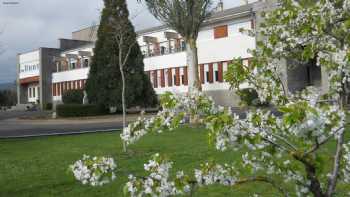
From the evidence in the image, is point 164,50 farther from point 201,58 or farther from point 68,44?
point 68,44

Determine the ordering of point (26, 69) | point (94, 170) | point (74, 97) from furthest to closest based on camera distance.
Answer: point (26, 69) < point (74, 97) < point (94, 170)

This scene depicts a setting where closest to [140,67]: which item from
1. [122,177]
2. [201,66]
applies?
[201,66]

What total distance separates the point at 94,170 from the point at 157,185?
1.38 ft

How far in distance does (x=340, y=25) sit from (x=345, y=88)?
1089 millimetres

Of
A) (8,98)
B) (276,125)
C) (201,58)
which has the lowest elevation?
(276,125)

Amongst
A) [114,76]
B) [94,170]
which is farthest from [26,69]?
[94,170]

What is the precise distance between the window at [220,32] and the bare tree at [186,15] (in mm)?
22410

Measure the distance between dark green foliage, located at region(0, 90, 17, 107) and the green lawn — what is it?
240ft

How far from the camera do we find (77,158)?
11.9m

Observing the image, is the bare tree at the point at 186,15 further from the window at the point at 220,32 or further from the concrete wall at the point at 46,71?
the concrete wall at the point at 46,71

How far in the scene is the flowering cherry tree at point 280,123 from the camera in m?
2.75

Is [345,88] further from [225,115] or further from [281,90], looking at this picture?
[225,115]

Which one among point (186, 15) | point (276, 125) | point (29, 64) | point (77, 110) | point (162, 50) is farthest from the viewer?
point (29, 64)

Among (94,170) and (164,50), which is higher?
(164,50)
